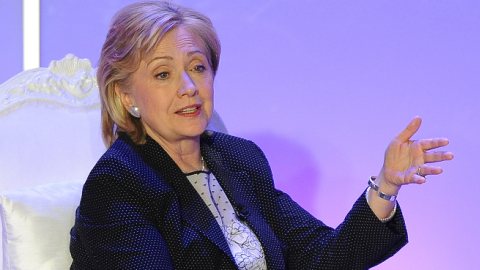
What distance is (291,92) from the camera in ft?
7.37

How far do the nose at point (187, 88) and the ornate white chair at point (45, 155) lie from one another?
390mm

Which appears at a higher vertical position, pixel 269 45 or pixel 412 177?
pixel 269 45

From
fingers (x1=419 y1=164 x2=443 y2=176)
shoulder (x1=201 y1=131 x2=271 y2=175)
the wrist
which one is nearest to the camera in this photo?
fingers (x1=419 y1=164 x2=443 y2=176)

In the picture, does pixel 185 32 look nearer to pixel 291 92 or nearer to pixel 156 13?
pixel 156 13

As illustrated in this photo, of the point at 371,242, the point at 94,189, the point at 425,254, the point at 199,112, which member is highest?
the point at 199,112

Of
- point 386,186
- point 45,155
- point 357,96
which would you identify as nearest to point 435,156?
point 386,186

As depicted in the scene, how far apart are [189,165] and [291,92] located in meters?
0.80

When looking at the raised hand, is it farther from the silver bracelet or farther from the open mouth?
the open mouth

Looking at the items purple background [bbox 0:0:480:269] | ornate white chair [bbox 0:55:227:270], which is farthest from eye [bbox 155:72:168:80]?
purple background [bbox 0:0:480:269]

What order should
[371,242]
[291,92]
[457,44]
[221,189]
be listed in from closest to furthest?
[371,242] → [221,189] → [457,44] → [291,92]

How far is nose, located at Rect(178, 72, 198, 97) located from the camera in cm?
142

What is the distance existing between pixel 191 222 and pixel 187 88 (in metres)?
0.31

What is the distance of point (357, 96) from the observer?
2137 mm

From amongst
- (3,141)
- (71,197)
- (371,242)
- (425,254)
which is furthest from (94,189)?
(425,254)
